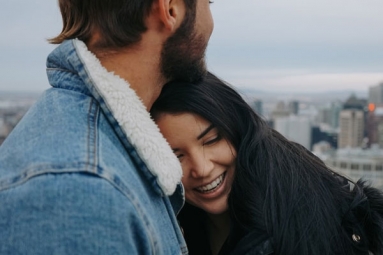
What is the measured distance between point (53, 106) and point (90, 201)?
210mm

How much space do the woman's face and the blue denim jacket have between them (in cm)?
66

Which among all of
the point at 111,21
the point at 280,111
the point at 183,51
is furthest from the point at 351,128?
the point at 111,21

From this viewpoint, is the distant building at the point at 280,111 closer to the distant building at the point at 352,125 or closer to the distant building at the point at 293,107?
the distant building at the point at 293,107

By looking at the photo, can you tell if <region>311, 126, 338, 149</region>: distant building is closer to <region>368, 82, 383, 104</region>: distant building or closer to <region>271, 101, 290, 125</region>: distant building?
<region>271, 101, 290, 125</region>: distant building

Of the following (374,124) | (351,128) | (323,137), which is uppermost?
(374,124)

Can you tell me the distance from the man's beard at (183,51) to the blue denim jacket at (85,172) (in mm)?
118

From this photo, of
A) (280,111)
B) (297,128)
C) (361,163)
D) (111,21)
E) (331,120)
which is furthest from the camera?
(280,111)

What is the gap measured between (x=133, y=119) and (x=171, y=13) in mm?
212

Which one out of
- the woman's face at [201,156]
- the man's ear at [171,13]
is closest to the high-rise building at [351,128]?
the woman's face at [201,156]

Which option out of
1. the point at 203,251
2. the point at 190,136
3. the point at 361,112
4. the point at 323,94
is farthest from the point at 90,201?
the point at 323,94

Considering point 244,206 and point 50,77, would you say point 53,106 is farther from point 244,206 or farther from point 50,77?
point 244,206

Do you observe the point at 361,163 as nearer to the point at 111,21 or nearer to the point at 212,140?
the point at 212,140

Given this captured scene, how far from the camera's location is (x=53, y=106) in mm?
1038

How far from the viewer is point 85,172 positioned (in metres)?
0.93
